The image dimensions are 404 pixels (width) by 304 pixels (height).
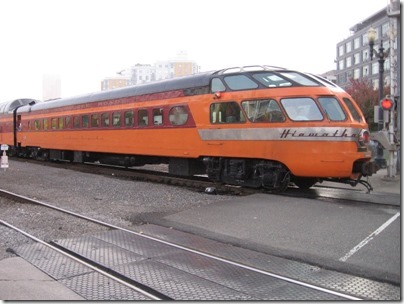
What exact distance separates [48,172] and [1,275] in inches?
499

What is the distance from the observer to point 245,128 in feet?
36.1

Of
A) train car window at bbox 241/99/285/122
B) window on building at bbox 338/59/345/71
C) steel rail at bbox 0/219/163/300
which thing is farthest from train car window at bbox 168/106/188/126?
window on building at bbox 338/59/345/71

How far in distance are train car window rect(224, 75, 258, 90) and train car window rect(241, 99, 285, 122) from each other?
0.44m

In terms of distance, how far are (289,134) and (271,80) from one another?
1.55 m

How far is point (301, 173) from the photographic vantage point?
10031mm

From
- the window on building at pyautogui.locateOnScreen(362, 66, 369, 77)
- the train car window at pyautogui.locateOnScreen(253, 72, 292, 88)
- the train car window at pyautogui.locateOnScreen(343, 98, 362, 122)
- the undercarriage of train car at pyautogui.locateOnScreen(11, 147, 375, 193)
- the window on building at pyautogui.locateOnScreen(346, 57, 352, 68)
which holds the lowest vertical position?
the undercarriage of train car at pyautogui.locateOnScreen(11, 147, 375, 193)

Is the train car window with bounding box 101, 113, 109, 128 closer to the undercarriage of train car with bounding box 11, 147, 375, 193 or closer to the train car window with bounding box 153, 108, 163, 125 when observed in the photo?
the undercarriage of train car with bounding box 11, 147, 375, 193

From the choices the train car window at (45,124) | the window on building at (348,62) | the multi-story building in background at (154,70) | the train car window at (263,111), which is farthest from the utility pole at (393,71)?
the multi-story building in background at (154,70)

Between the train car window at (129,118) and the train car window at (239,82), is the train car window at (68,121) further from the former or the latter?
the train car window at (239,82)

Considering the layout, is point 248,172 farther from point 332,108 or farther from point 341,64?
point 341,64

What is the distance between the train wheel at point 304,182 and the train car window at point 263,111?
1.92 m

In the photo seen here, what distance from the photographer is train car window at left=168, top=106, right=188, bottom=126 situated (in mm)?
12719

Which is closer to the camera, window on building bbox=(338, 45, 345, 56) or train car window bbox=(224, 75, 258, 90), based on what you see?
train car window bbox=(224, 75, 258, 90)

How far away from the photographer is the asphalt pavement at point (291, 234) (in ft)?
15.6
